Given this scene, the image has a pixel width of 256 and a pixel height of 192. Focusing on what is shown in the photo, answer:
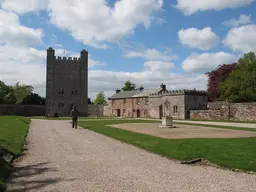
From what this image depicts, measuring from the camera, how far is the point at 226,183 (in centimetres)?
677

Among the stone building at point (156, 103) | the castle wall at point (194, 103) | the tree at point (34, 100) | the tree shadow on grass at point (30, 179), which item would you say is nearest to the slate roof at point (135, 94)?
the stone building at point (156, 103)

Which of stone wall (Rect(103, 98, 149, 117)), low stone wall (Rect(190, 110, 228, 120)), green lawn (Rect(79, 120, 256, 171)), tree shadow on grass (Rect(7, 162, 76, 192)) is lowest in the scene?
tree shadow on grass (Rect(7, 162, 76, 192))

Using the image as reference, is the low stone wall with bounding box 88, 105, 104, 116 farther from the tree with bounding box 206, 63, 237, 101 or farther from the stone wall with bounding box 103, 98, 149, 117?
the tree with bounding box 206, 63, 237, 101

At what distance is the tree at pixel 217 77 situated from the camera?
56.9 m

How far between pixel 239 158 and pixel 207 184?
10.5ft

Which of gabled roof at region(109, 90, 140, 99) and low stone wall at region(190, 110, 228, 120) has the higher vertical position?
gabled roof at region(109, 90, 140, 99)

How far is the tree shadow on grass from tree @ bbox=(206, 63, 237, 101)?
51391 millimetres

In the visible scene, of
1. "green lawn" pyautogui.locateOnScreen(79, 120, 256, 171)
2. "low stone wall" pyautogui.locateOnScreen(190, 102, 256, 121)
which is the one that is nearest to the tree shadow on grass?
"green lawn" pyautogui.locateOnScreen(79, 120, 256, 171)

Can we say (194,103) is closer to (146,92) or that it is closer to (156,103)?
(156,103)

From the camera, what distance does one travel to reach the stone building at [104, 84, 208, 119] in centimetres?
4572

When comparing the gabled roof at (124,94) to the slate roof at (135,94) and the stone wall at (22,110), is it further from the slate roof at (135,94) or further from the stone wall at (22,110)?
the stone wall at (22,110)

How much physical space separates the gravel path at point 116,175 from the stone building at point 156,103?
117 ft

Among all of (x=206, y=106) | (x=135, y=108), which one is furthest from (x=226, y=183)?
(x=135, y=108)

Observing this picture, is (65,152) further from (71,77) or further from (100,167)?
(71,77)
